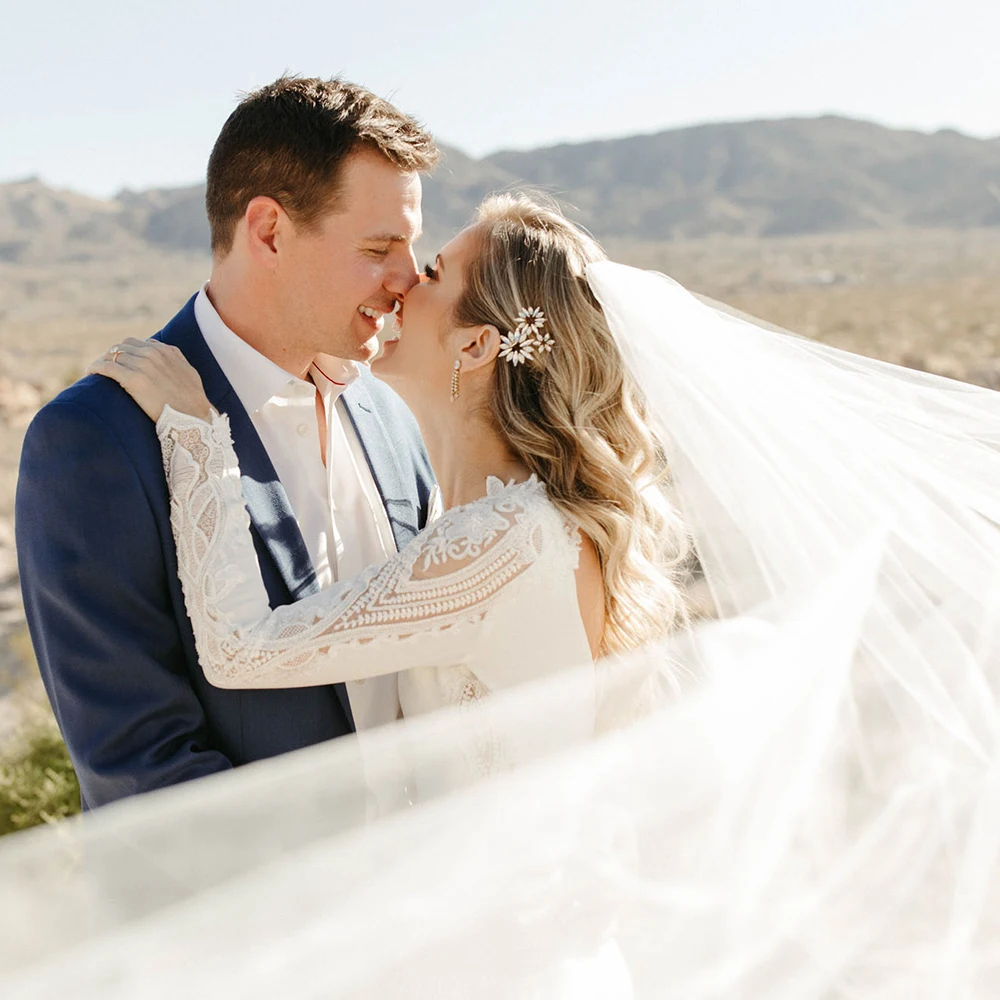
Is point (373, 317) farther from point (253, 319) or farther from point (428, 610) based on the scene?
point (428, 610)

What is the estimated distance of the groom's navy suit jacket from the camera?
7.67ft

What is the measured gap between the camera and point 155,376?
98.5 inches

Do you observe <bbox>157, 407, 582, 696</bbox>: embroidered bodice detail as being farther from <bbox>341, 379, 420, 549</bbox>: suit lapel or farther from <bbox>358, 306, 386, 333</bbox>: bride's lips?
<bbox>358, 306, 386, 333</bbox>: bride's lips

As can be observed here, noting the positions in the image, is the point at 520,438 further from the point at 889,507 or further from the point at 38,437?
the point at 38,437

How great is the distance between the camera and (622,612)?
276 centimetres

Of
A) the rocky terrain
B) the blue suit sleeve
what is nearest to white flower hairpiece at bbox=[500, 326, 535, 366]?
the blue suit sleeve

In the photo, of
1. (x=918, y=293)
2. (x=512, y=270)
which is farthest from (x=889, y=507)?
(x=918, y=293)

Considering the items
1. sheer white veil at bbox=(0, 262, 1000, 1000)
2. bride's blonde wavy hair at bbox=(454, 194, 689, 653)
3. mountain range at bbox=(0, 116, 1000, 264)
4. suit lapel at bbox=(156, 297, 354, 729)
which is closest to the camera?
sheer white veil at bbox=(0, 262, 1000, 1000)

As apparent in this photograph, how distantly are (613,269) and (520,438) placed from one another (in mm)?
503

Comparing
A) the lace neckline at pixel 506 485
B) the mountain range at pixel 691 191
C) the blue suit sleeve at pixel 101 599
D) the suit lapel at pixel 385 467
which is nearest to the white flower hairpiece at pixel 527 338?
the lace neckline at pixel 506 485

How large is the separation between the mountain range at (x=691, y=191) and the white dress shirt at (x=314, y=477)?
68.9 m

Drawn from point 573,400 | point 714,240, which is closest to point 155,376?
point 573,400

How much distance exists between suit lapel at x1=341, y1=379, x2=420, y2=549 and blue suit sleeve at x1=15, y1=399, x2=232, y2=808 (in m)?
0.73

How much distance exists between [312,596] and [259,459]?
1.28 ft
